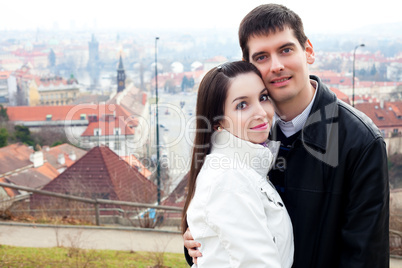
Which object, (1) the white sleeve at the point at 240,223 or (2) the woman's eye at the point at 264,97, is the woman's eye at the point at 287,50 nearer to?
(2) the woman's eye at the point at 264,97

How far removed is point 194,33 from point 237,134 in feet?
186

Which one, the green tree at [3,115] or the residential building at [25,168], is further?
the green tree at [3,115]

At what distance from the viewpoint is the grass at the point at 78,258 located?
4.85m

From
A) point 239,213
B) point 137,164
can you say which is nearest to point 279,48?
point 239,213

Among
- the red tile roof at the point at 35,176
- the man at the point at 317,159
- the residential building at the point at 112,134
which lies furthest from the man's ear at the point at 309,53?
the red tile roof at the point at 35,176

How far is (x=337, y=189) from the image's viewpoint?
1.67 meters

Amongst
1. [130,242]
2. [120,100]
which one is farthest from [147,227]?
[120,100]

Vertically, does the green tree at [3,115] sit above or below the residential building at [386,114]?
below

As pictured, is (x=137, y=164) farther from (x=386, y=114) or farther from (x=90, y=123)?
(x=386, y=114)

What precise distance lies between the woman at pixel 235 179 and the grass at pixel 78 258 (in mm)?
3514

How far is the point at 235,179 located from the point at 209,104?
1.30 feet

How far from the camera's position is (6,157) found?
20797mm

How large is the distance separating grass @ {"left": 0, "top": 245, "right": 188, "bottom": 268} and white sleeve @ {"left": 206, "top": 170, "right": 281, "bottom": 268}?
3653mm

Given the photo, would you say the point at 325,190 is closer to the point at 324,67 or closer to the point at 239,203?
the point at 239,203
